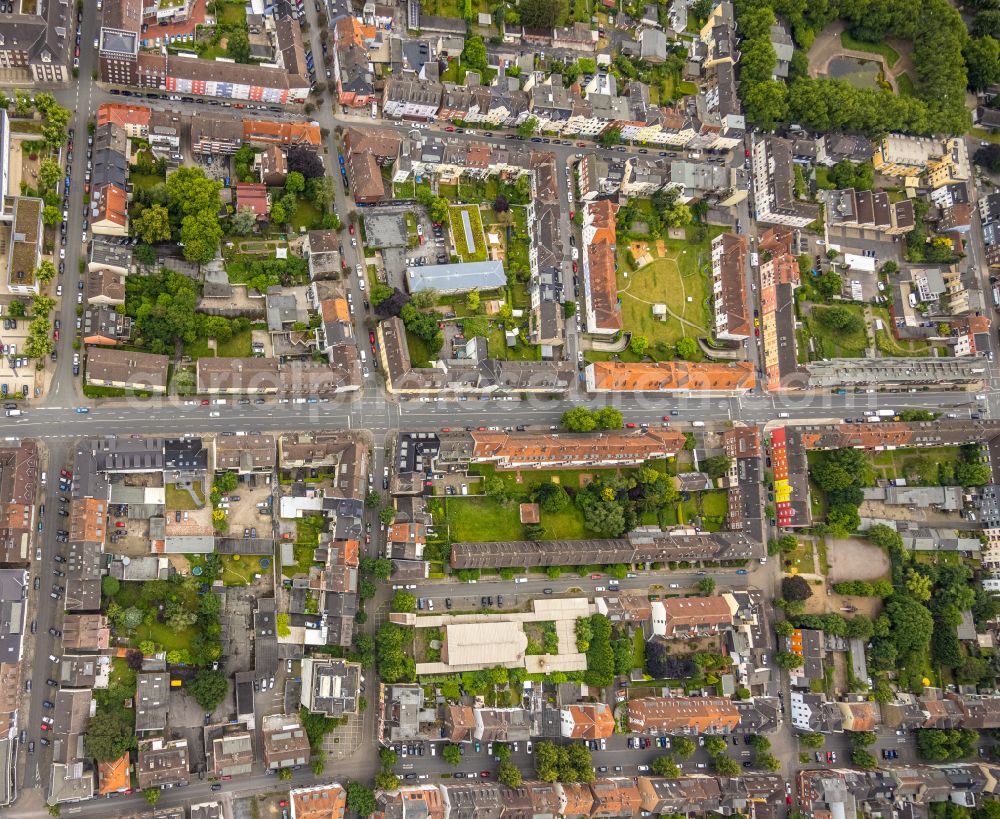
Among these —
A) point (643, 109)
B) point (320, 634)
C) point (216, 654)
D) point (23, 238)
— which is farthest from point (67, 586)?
point (643, 109)

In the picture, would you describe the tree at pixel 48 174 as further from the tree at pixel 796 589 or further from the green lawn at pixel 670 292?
the tree at pixel 796 589

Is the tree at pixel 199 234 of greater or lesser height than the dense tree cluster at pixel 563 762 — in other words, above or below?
above

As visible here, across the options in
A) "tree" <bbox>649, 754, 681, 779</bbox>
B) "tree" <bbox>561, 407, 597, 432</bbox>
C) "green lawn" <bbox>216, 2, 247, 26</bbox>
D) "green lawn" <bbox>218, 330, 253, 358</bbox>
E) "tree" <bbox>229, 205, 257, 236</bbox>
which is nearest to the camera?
"green lawn" <bbox>218, 330, 253, 358</bbox>

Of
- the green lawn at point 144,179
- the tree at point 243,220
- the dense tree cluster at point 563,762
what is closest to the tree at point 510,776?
the dense tree cluster at point 563,762

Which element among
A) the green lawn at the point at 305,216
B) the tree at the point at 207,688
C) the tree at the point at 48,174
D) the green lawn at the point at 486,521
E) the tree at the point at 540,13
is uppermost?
the tree at the point at 540,13

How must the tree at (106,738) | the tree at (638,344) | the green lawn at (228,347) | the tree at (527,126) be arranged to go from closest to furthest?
the tree at (106,738) < the green lawn at (228,347) < the tree at (638,344) < the tree at (527,126)

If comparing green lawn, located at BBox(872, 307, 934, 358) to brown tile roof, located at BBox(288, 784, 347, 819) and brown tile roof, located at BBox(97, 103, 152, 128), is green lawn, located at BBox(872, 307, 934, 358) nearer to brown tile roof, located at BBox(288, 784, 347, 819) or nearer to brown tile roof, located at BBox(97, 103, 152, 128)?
brown tile roof, located at BBox(288, 784, 347, 819)

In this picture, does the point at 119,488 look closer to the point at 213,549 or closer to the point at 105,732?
the point at 213,549

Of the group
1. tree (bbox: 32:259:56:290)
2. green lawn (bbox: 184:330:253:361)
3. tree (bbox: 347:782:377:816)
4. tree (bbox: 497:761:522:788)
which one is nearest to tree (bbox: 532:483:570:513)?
tree (bbox: 497:761:522:788)
